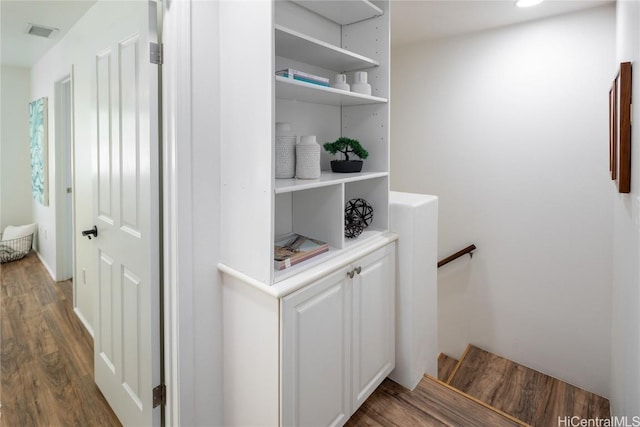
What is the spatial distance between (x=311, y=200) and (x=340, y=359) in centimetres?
68

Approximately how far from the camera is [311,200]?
1.62 m

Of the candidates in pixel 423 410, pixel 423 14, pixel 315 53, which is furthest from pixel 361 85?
pixel 423 410

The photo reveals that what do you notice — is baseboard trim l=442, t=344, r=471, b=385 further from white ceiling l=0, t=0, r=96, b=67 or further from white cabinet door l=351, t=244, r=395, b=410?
white ceiling l=0, t=0, r=96, b=67

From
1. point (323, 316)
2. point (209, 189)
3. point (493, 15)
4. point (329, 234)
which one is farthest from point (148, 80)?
point (493, 15)

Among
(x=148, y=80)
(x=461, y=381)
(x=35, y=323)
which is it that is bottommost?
(x=461, y=381)

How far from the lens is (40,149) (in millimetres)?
3641

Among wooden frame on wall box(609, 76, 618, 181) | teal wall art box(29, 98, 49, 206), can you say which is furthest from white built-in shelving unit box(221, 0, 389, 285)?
teal wall art box(29, 98, 49, 206)

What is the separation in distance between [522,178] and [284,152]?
6.96ft

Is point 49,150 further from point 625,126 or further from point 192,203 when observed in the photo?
point 625,126

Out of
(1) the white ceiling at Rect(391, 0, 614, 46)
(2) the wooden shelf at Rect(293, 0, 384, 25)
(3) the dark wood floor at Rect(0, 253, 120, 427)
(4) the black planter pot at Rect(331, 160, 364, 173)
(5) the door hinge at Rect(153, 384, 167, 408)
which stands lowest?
(3) the dark wood floor at Rect(0, 253, 120, 427)

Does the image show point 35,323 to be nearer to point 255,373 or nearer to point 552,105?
point 255,373

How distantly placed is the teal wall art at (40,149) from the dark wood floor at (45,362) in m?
0.95

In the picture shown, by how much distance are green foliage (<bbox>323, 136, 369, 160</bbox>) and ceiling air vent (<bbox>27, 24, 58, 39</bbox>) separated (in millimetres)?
2617

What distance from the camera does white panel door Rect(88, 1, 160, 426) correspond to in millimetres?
1377
